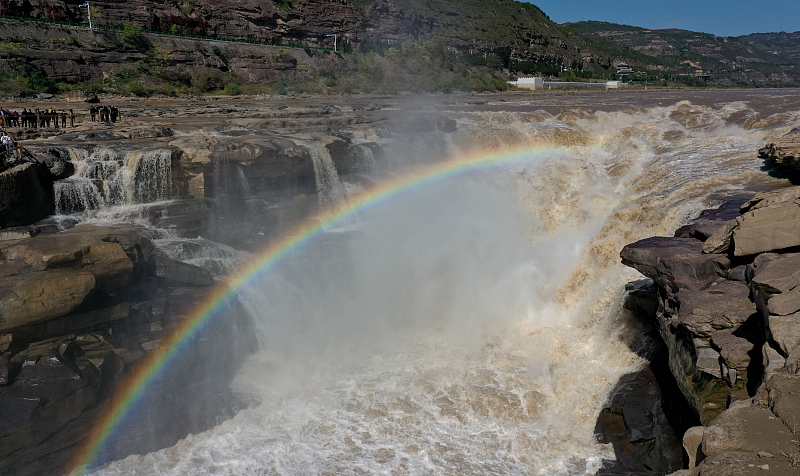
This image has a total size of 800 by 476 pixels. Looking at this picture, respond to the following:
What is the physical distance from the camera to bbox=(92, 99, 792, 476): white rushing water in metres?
8.22

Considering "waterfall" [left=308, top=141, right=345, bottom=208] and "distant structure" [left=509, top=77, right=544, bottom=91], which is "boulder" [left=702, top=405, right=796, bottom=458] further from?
"distant structure" [left=509, top=77, right=544, bottom=91]

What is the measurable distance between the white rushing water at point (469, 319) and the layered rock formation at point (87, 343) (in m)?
0.63

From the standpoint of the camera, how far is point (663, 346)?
8.74 m

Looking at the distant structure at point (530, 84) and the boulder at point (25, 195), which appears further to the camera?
the distant structure at point (530, 84)

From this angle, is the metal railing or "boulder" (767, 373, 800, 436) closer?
"boulder" (767, 373, 800, 436)

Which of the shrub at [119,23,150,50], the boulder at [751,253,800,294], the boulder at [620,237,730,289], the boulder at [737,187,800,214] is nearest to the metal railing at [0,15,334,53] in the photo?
the shrub at [119,23,150,50]

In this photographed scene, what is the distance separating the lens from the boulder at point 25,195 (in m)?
10.7

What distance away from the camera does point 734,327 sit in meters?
6.68

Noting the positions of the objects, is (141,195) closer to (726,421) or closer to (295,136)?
(295,136)

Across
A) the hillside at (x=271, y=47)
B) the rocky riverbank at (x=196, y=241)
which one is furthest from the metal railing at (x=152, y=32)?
the rocky riverbank at (x=196, y=241)

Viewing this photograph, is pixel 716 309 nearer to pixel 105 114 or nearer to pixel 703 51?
pixel 105 114

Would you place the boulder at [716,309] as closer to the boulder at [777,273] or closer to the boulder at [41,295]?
the boulder at [777,273]

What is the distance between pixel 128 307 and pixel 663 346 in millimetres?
7796

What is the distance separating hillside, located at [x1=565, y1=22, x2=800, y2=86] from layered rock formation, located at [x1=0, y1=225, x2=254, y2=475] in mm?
108113
